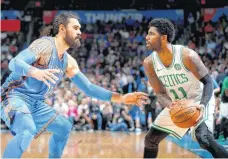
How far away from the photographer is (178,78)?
463 centimetres

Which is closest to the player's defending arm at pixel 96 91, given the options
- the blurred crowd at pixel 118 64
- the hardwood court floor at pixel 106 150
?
the hardwood court floor at pixel 106 150

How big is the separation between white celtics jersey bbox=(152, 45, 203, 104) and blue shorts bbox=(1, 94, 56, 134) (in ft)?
3.90

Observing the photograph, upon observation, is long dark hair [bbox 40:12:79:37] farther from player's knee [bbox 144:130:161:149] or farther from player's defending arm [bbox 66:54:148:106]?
player's knee [bbox 144:130:161:149]

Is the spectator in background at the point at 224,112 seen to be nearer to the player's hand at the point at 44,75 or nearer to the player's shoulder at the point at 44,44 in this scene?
the player's shoulder at the point at 44,44

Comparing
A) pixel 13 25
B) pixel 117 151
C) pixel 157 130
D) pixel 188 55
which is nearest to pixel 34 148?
pixel 117 151

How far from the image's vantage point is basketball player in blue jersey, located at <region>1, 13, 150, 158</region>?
396cm

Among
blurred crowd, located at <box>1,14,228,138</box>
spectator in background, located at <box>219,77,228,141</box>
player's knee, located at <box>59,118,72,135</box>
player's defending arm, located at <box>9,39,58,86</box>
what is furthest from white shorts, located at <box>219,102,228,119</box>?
player's defending arm, located at <box>9,39,58,86</box>

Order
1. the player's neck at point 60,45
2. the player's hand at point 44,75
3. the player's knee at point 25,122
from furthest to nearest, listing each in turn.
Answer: the player's neck at point 60,45, the player's knee at point 25,122, the player's hand at point 44,75

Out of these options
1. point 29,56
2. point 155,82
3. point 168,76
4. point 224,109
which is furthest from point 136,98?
point 224,109

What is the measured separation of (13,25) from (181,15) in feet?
22.0

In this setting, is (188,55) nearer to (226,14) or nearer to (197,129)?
(197,129)

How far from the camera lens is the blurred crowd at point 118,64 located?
12445 mm

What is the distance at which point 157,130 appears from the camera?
15.4 feet

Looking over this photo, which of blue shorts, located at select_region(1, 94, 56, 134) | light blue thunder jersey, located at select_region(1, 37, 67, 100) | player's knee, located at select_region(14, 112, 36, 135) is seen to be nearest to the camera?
player's knee, located at select_region(14, 112, 36, 135)
